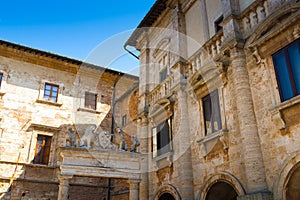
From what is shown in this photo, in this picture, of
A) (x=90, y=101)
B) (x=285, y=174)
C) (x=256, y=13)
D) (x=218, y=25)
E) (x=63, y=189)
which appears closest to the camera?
(x=285, y=174)

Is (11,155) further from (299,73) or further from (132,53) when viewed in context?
(299,73)

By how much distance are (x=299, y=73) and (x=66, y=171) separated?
320 inches

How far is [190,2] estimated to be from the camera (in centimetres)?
1271

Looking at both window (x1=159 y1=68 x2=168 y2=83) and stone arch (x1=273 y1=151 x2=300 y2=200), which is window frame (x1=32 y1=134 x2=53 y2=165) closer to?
window (x1=159 y1=68 x2=168 y2=83)

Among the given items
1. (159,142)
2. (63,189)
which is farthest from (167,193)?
(63,189)

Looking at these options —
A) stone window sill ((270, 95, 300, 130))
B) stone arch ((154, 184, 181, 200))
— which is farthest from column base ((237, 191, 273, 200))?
stone arch ((154, 184, 181, 200))

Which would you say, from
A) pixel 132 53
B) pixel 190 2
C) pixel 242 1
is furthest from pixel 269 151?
pixel 132 53

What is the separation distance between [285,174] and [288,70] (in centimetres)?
262

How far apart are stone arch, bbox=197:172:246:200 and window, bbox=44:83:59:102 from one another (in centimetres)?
1184

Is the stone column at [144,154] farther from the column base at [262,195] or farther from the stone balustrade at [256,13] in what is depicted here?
the stone balustrade at [256,13]

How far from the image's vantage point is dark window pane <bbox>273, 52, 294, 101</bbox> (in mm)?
7388

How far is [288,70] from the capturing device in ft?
24.7

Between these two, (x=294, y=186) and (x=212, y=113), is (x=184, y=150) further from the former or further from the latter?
(x=294, y=186)

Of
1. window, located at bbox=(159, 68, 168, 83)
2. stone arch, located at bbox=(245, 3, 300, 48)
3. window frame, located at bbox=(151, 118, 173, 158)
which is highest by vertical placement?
window, located at bbox=(159, 68, 168, 83)
